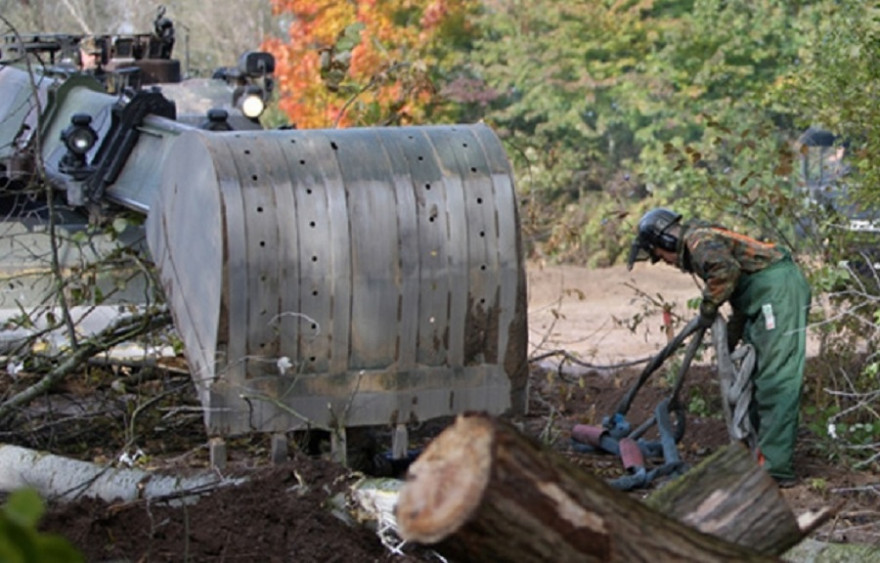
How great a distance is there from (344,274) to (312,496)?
1.18m

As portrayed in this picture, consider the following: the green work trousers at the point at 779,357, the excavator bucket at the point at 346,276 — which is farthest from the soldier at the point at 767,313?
the excavator bucket at the point at 346,276

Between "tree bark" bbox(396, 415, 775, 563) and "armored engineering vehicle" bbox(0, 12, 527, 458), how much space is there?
3.89 m

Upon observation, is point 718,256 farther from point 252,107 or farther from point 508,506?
point 508,506

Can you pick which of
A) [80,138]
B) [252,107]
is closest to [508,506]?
[80,138]

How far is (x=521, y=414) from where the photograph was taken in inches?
309

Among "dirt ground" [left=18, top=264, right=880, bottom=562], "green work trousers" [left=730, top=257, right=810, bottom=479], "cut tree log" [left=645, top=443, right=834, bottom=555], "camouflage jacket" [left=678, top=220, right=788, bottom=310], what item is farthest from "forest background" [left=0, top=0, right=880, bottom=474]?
"cut tree log" [left=645, top=443, right=834, bottom=555]

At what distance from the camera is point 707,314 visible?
8555 mm

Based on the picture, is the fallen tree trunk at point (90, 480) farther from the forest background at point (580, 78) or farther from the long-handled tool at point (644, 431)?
the forest background at point (580, 78)

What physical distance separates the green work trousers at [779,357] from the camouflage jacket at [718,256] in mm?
89

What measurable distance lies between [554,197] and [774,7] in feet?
13.2

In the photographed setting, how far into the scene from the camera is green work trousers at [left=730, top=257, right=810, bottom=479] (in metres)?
8.41

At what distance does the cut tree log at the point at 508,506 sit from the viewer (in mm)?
3170

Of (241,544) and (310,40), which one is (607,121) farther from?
(241,544)

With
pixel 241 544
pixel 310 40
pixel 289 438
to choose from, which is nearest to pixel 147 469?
pixel 289 438
